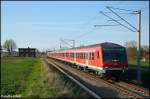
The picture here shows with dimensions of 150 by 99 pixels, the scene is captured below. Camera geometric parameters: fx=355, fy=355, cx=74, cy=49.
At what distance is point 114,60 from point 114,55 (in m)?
0.50

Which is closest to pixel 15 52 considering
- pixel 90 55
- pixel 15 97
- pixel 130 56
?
pixel 130 56

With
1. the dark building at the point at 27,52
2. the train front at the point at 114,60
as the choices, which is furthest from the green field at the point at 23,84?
the dark building at the point at 27,52

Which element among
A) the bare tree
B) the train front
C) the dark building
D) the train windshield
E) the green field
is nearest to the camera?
the green field

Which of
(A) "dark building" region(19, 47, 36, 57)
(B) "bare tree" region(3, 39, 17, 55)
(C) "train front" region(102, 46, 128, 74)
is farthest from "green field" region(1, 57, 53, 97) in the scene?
(B) "bare tree" region(3, 39, 17, 55)

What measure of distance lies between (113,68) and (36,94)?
11.9 metres

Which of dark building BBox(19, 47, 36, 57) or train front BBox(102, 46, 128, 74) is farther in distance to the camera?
dark building BBox(19, 47, 36, 57)

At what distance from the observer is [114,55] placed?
2712 cm

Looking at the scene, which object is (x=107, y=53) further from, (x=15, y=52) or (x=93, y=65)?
(x=15, y=52)

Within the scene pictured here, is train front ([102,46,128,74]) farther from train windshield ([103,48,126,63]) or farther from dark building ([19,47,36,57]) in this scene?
dark building ([19,47,36,57])

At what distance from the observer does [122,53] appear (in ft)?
89.7

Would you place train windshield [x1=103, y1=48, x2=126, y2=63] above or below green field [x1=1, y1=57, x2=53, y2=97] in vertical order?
above

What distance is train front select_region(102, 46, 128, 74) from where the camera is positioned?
2631cm

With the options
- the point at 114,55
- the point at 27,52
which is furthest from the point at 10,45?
the point at 114,55

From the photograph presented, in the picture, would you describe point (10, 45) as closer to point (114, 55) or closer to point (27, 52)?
point (27, 52)
